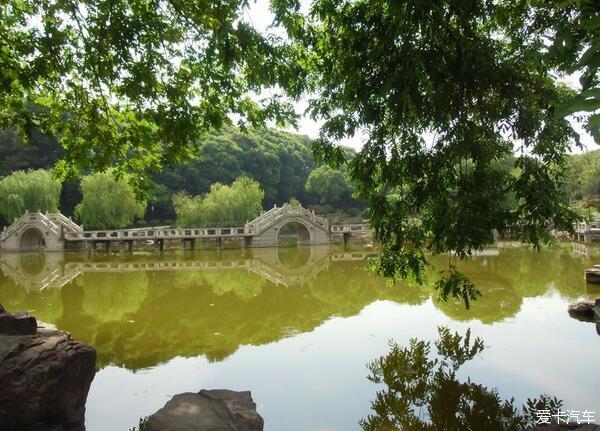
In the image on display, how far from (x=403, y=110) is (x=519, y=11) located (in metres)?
1.98

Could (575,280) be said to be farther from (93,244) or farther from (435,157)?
(93,244)

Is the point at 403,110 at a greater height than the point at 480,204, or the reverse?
the point at 403,110

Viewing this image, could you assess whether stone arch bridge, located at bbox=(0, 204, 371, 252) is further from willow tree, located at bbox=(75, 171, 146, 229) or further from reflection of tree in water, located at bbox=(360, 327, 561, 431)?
reflection of tree in water, located at bbox=(360, 327, 561, 431)

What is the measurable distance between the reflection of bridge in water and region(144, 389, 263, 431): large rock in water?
11038 mm

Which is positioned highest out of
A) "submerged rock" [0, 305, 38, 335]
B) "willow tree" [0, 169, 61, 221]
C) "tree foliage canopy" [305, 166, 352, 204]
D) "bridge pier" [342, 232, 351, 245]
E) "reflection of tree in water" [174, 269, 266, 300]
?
"tree foliage canopy" [305, 166, 352, 204]

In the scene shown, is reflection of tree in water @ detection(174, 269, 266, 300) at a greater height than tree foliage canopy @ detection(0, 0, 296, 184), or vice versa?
tree foliage canopy @ detection(0, 0, 296, 184)

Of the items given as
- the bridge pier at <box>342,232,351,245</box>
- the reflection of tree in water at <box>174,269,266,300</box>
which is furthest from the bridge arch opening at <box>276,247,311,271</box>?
the bridge pier at <box>342,232,351,245</box>

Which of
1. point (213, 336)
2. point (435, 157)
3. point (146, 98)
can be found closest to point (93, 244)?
point (213, 336)

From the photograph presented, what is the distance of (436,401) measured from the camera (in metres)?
5.59

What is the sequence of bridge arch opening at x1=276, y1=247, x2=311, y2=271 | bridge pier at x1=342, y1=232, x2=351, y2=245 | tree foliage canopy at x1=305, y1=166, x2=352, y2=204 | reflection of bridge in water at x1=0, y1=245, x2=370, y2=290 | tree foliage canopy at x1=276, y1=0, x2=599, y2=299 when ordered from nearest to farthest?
tree foliage canopy at x1=276, y1=0, x2=599, y2=299 → reflection of bridge in water at x1=0, y1=245, x2=370, y2=290 → bridge arch opening at x1=276, y1=247, x2=311, y2=271 → bridge pier at x1=342, y1=232, x2=351, y2=245 → tree foliage canopy at x1=305, y1=166, x2=352, y2=204

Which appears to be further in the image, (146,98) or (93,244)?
(93,244)

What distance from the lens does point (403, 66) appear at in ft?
12.6

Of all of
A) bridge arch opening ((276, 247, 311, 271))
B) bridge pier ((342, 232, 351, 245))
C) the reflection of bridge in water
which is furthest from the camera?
bridge pier ((342, 232, 351, 245))

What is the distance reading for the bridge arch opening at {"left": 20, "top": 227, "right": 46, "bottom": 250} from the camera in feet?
109
